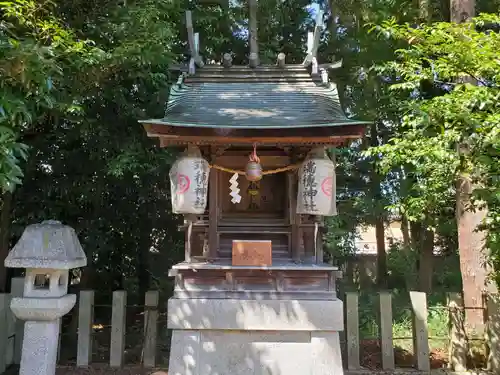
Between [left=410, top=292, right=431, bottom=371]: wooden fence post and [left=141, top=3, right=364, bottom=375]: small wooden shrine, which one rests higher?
[left=141, top=3, right=364, bottom=375]: small wooden shrine

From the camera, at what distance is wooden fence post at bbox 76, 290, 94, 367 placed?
5.99 metres

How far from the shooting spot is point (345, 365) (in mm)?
6062

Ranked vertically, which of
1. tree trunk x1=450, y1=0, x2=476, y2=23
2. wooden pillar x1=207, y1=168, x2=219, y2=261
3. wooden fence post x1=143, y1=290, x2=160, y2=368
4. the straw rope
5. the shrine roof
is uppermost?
tree trunk x1=450, y1=0, x2=476, y2=23

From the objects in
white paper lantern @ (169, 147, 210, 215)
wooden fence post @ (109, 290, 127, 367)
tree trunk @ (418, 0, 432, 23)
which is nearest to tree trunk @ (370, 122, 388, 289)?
tree trunk @ (418, 0, 432, 23)

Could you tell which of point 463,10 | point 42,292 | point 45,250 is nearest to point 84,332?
point 42,292

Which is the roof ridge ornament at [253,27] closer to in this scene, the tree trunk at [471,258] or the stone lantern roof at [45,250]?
the tree trunk at [471,258]

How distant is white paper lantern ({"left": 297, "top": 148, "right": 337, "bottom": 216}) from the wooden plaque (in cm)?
71

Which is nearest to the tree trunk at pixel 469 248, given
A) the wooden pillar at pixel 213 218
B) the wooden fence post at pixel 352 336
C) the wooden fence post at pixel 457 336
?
the wooden fence post at pixel 457 336

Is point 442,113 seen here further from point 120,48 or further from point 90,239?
point 90,239

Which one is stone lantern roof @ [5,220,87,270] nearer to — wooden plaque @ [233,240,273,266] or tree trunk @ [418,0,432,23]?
wooden plaque @ [233,240,273,266]

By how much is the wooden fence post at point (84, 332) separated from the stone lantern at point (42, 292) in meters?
0.84

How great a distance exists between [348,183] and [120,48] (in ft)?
25.2

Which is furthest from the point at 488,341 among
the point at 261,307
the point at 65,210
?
the point at 65,210

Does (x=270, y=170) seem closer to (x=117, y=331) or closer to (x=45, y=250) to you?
(x=45, y=250)
